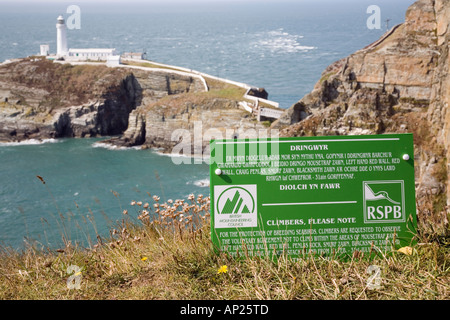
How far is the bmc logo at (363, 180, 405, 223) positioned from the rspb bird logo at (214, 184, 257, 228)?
36.8 inches

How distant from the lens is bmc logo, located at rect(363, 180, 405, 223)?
3879 millimetres

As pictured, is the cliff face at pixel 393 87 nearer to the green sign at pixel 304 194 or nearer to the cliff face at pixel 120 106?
the cliff face at pixel 120 106

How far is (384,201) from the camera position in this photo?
12.8ft

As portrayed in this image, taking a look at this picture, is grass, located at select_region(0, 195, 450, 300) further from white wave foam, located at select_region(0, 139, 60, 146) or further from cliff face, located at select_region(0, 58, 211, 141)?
cliff face, located at select_region(0, 58, 211, 141)

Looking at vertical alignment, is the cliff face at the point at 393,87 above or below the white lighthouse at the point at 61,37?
below

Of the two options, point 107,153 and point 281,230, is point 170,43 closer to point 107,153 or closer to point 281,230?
point 107,153

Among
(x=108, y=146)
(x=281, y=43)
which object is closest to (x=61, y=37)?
(x=108, y=146)

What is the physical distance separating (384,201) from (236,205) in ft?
4.04

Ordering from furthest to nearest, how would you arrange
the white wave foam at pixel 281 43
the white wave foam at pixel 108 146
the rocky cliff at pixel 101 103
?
the white wave foam at pixel 281 43
the rocky cliff at pixel 101 103
the white wave foam at pixel 108 146

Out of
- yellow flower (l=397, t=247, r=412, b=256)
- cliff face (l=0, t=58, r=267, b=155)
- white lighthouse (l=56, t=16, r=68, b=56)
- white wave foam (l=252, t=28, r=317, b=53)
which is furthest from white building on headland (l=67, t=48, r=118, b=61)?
yellow flower (l=397, t=247, r=412, b=256)

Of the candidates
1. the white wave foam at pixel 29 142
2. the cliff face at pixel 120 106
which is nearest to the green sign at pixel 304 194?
the cliff face at pixel 120 106

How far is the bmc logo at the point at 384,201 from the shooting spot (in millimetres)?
3879

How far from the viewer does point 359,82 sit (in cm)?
3297

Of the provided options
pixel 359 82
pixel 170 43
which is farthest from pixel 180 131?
pixel 170 43
